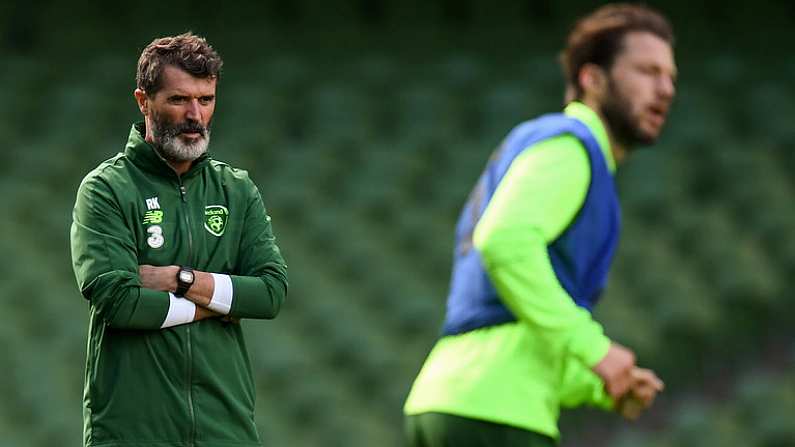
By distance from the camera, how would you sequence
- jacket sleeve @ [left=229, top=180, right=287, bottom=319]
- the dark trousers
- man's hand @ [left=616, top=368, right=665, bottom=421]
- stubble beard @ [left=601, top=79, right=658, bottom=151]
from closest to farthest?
jacket sleeve @ [left=229, top=180, right=287, bottom=319] < man's hand @ [left=616, top=368, right=665, bottom=421] < the dark trousers < stubble beard @ [left=601, top=79, right=658, bottom=151]

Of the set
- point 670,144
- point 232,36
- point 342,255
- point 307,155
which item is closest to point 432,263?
point 342,255

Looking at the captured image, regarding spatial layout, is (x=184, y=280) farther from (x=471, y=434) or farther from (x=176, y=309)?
(x=471, y=434)

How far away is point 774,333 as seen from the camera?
21.7 ft

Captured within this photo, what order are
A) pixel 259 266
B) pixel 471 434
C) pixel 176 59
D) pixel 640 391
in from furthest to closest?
pixel 471 434 → pixel 640 391 → pixel 259 266 → pixel 176 59

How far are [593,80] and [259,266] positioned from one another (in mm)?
919

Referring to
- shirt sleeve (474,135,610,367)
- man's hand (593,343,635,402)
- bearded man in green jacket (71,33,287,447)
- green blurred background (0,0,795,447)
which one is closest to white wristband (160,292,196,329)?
bearded man in green jacket (71,33,287,447)

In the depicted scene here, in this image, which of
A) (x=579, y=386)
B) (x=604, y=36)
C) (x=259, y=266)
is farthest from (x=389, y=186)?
(x=259, y=266)

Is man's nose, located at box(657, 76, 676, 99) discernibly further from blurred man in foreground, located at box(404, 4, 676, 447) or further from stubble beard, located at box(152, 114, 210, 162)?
stubble beard, located at box(152, 114, 210, 162)

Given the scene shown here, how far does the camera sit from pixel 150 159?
189 centimetres

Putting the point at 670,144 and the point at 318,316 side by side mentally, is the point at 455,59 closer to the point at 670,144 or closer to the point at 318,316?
the point at 670,144

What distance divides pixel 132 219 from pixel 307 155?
506 cm

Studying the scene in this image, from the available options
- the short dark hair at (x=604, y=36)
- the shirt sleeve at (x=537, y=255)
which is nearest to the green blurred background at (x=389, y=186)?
the short dark hair at (x=604, y=36)

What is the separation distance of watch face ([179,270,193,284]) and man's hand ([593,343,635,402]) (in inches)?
28.1

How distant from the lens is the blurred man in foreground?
223 centimetres
